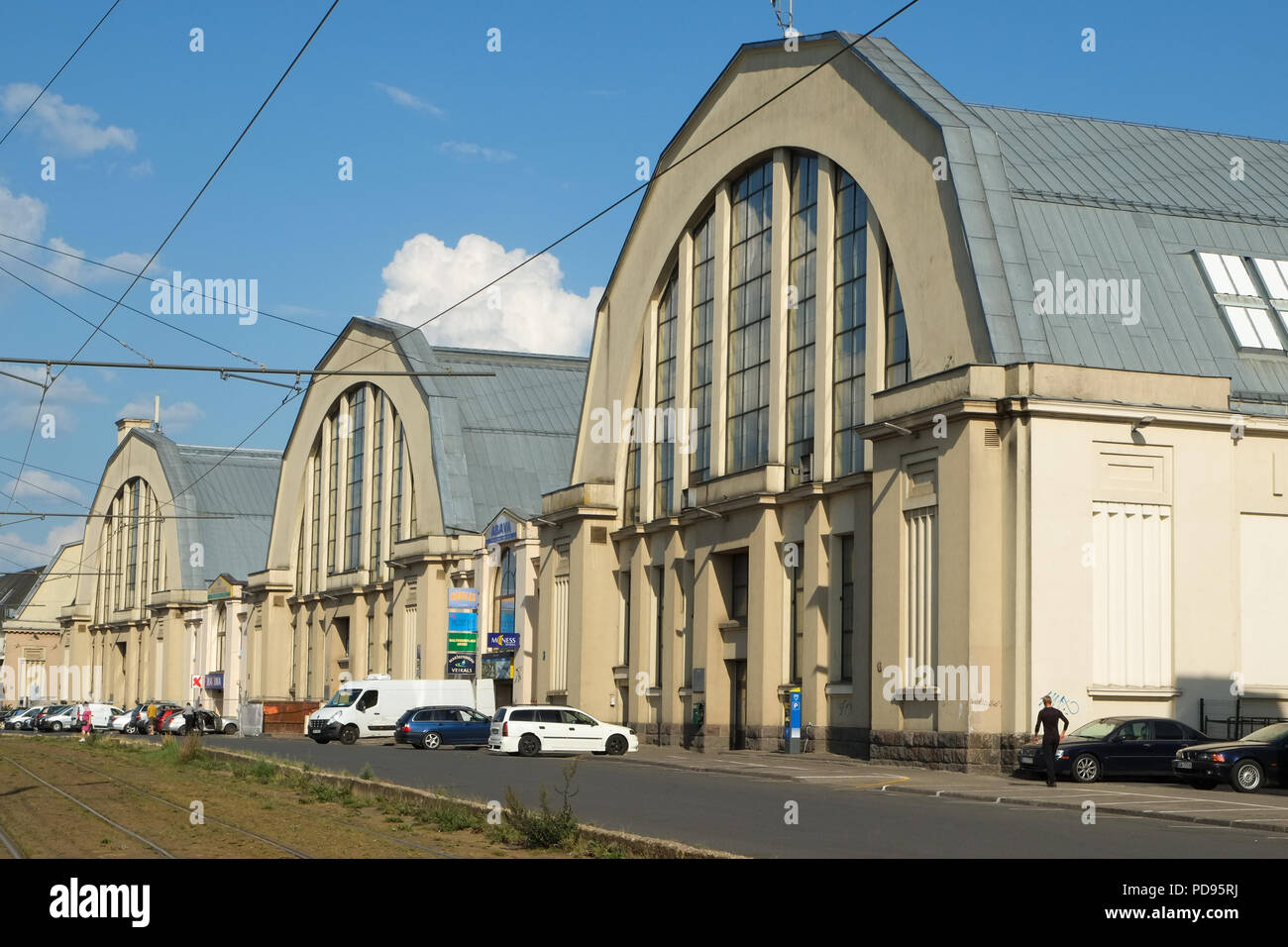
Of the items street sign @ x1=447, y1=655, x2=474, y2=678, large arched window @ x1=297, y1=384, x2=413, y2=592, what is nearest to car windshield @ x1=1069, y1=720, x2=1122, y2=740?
street sign @ x1=447, y1=655, x2=474, y2=678

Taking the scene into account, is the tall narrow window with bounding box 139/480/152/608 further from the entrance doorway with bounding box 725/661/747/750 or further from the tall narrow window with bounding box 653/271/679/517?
the entrance doorway with bounding box 725/661/747/750

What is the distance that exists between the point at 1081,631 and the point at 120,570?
3464 inches

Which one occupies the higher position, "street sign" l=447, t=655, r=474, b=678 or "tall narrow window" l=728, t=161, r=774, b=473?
"tall narrow window" l=728, t=161, r=774, b=473

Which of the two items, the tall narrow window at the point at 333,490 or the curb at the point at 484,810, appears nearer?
the curb at the point at 484,810

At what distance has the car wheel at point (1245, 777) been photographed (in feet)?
91.0

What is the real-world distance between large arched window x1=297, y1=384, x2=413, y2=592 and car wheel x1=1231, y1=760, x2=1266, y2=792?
46.1 m

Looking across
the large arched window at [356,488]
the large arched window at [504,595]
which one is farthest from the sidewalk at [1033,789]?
the large arched window at [356,488]

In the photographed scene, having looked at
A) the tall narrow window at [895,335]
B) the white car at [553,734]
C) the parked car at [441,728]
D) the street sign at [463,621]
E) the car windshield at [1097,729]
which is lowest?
the parked car at [441,728]

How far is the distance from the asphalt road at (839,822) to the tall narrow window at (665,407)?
60.9 feet

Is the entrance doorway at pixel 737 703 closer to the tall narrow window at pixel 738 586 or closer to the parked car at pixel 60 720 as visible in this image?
the tall narrow window at pixel 738 586

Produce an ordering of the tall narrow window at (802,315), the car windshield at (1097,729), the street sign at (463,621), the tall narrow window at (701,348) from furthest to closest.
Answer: the street sign at (463,621), the tall narrow window at (701,348), the tall narrow window at (802,315), the car windshield at (1097,729)

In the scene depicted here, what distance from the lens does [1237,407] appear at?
3431 cm

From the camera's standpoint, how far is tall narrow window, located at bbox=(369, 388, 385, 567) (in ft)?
236
